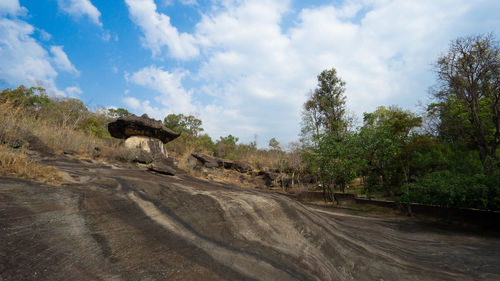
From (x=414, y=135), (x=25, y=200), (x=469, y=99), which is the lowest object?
(x=25, y=200)

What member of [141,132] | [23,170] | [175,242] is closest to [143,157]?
[141,132]

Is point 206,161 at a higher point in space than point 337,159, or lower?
lower

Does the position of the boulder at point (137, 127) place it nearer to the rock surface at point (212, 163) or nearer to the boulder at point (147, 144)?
the boulder at point (147, 144)

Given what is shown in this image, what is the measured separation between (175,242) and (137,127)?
1094 cm

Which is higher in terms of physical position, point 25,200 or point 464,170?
point 464,170

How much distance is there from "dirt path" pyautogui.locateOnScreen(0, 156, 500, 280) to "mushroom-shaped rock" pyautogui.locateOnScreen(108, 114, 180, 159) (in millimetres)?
8159

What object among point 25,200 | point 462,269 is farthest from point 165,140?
point 462,269

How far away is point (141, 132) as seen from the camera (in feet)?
38.6

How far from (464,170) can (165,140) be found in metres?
13.9

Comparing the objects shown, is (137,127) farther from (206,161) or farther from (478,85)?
(478,85)

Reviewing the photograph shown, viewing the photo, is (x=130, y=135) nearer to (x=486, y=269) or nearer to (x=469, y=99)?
(x=486, y=269)

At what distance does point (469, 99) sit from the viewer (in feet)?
27.9

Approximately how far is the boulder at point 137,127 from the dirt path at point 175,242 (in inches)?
343

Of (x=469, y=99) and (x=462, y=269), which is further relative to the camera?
(x=469, y=99)
